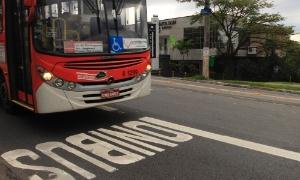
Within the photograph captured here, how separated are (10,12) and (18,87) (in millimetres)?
1545

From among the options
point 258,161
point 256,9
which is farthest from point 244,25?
point 258,161

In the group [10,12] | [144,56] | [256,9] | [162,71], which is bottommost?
[162,71]

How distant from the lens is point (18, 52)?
8.21m

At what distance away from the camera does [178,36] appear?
48125mm

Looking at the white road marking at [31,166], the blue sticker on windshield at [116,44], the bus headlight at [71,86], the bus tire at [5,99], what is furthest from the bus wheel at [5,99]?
the blue sticker on windshield at [116,44]

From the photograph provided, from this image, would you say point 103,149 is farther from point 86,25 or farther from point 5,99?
point 5,99

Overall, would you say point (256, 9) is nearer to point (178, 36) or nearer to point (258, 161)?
point (178, 36)

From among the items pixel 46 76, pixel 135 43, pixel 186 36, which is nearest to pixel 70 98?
pixel 46 76

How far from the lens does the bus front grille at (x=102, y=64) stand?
7578 mm

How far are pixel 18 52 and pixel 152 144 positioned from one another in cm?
337

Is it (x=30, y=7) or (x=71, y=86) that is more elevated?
(x=30, y=7)

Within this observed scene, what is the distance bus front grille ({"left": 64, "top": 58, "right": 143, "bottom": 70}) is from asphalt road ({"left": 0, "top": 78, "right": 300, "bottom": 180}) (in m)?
1.26

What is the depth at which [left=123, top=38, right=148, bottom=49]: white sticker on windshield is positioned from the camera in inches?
328

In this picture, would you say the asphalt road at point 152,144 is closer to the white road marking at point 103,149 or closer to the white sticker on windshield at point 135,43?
the white road marking at point 103,149
